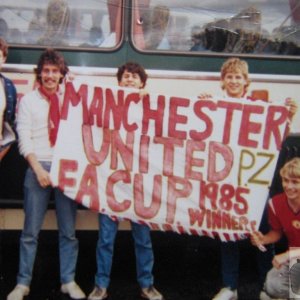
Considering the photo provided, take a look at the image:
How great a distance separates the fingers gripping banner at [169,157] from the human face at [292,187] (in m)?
0.17

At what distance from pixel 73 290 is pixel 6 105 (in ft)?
4.39

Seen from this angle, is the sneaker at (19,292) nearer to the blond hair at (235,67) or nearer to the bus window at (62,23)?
the bus window at (62,23)

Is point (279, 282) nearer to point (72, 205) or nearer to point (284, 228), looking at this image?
point (284, 228)

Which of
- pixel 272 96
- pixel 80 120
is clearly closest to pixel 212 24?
pixel 272 96

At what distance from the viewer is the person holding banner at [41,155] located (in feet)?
12.2

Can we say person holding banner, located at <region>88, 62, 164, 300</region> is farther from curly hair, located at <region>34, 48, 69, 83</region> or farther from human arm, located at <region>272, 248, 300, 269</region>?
human arm, located at <region>272, 248, 300, 269</region>

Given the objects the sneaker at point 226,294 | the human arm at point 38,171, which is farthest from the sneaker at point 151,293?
the human arm at point 38,171

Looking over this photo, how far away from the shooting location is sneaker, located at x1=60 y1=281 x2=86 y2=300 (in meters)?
3.93

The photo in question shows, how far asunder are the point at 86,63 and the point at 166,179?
102 cm

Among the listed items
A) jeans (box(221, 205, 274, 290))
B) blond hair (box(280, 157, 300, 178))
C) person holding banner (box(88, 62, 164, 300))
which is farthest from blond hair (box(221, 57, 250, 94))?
jeans (box(221, 205, 274, 290))

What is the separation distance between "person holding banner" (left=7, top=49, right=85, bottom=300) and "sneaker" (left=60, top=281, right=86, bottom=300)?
6.3 inches

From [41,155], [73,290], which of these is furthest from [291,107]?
[73,290]

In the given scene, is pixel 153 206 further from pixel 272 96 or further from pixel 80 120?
pixel 272 96

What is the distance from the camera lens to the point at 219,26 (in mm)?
4168
